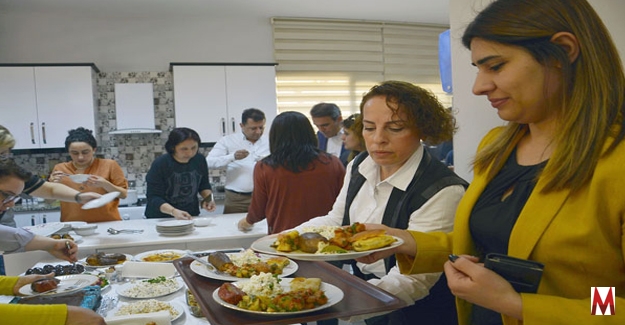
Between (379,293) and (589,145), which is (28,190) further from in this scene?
(589,145)

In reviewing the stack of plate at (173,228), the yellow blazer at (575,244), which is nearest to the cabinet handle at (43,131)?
the stack of plate at (173,228)

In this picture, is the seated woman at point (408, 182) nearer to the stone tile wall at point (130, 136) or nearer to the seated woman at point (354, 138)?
the seated woman at point (354, 138)

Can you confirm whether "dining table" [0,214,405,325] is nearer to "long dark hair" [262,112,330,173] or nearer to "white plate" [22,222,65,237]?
"white plate" [22,222,65,237]

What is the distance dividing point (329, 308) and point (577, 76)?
0.67 m

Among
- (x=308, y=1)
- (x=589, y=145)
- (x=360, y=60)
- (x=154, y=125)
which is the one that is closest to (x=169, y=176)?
(x=154, y=125)

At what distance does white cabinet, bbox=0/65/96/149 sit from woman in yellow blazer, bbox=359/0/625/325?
490 cm

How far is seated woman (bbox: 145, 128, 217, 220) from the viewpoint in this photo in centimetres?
348

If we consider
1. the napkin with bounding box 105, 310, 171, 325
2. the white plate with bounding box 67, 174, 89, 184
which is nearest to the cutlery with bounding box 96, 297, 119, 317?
the napkin with bounding box 105, 310, 171, 325

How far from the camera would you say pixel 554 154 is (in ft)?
3.09

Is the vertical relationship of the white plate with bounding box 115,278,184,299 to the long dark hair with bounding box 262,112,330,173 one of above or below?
below

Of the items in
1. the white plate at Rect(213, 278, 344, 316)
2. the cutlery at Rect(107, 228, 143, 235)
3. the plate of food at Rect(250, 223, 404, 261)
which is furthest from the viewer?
the cutlery at Rect(107, 228, 143, 235)

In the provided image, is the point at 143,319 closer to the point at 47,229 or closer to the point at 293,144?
the point at 293,144

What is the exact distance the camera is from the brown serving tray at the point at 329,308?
0.90m

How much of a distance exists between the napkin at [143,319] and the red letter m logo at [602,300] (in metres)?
1.17
